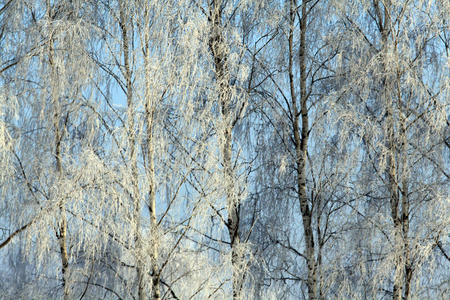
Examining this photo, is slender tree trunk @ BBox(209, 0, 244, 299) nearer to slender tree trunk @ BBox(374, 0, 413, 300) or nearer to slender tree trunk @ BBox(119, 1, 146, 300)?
slender tree trunk @ BBox(119, 1, 146, 300)

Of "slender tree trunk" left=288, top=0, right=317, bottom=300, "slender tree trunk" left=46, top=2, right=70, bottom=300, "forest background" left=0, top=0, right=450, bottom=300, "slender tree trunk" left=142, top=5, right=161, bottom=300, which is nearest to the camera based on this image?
"slender tree trunk" left=142, top=5, right=161, bottom=300

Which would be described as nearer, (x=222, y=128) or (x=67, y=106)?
(x=222, y=128)

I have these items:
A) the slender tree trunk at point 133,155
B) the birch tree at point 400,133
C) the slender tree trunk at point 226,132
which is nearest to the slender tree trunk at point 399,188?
the birch tree at point 400,133

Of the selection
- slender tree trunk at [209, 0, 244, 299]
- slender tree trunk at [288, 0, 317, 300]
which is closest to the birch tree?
slender tree trunk at [288, 0, 317, 300]

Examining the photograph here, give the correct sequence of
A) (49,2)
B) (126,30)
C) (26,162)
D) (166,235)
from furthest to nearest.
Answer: (26,162), (49,2), (126,30), (166,235)

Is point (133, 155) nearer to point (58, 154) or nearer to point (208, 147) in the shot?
point (208, 147)

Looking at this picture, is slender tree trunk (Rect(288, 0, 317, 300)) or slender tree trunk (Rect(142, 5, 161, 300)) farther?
slender tree trunk (Rect(288, 0, 317, 300))

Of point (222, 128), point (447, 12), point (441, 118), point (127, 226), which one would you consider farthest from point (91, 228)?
point (447, 12)

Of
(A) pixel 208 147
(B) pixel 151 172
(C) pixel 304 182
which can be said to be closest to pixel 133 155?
(B) pixel 151 172

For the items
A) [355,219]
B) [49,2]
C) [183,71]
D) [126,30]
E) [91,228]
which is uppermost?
[49,2]

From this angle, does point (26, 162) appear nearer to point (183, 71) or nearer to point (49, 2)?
point (49, 2)

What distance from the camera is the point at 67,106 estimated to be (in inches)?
288

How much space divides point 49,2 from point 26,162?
76.3 inches

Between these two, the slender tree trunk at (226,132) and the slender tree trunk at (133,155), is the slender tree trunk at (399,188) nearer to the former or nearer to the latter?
the slender tree trunk at (226,132)
